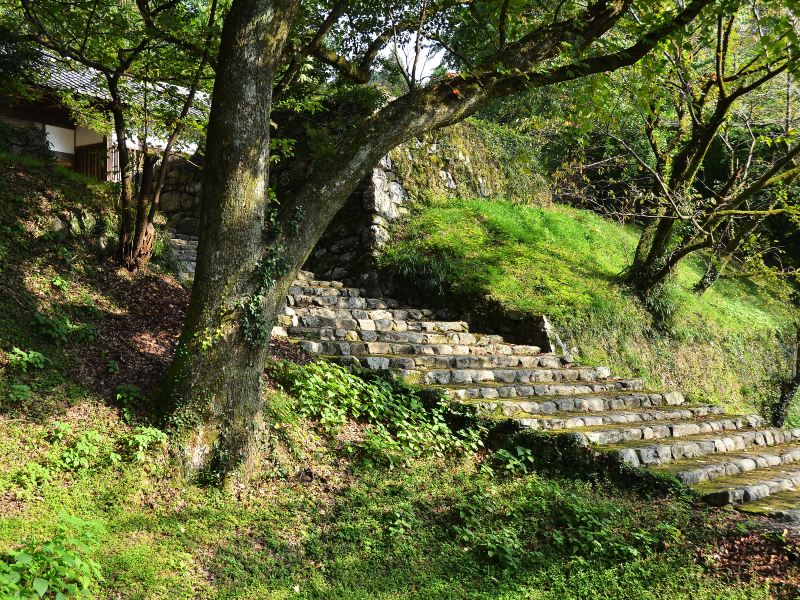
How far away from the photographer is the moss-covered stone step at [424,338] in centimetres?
838

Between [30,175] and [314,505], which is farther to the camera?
[30,175]

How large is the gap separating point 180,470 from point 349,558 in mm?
1466

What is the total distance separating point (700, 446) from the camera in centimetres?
731

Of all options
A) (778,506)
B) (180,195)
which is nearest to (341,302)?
(180,195)

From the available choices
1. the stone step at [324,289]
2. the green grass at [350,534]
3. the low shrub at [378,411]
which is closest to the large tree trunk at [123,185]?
the low shrub at [378,411]

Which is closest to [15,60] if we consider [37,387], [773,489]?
[37,387]

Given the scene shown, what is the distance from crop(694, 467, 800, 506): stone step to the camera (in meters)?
5.82

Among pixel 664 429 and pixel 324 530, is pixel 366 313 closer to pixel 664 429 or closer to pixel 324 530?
pixel 664 429

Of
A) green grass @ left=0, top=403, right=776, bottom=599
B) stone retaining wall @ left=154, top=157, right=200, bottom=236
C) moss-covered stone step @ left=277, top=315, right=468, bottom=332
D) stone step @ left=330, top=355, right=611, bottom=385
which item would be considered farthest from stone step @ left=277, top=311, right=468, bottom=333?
stone retaining wall @ left=154, top=157, right=200, bottom=236

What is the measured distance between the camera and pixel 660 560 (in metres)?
4.90

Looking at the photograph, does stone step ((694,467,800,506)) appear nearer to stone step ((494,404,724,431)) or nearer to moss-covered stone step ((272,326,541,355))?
stone step ((494,404,724,431))

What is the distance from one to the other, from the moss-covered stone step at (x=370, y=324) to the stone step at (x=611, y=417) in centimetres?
290

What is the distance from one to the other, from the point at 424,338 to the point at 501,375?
138cm

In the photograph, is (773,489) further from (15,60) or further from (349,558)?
(15,60)
